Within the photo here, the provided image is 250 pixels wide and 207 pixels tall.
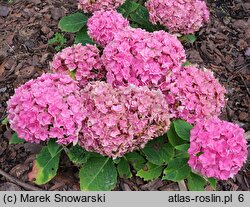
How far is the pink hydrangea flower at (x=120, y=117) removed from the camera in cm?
260

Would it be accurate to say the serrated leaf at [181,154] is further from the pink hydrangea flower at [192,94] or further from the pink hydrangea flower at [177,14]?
the pink hydrangea flower at [177,14]

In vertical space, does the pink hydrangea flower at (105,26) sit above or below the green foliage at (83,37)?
above

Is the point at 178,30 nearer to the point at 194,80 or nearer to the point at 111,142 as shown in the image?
the point at 194,80

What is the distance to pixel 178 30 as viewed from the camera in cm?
374

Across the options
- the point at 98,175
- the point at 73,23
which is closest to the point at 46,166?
the point at 98,175

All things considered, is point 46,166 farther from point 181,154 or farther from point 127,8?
point 127,8

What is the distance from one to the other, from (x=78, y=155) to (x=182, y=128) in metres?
0.73

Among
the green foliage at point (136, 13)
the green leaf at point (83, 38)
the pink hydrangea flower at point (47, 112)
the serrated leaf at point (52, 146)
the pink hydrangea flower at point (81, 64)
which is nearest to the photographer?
the pink hydrangea flower at point (47, 112)

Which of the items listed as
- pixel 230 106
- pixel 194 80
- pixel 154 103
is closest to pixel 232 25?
Answer: pixel 230 106

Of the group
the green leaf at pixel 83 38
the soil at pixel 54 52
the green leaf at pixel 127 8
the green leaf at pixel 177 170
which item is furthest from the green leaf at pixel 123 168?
the green leaf at pixel 127 8

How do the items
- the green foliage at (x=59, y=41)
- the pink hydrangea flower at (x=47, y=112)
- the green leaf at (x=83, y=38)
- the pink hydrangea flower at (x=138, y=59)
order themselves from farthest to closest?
the green foliage at (x=59, y=41) → the green leaf at (x=83, y=38) → the pink hydrangea flower at (x=138, y=59) → the pink hydrangea flower at (x=47, y=112)

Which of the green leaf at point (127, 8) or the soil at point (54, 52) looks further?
the green leaf at point (127, 8)

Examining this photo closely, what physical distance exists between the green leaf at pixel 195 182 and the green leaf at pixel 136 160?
1.16 ft

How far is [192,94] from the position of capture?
287 cm
